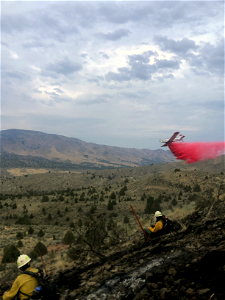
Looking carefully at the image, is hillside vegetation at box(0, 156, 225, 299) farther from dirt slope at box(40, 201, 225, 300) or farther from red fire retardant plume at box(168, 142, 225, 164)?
red fire retardant plume at box(168, 142, 225, 164)

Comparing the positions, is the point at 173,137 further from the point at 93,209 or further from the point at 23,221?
the point at 23,221

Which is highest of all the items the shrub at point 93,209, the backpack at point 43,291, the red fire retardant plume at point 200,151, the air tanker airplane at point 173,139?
the air tanker airplane at point 173,139

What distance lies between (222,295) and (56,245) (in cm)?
1740

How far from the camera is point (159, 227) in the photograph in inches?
347

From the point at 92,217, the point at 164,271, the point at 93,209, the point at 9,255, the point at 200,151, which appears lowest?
the point at 92,217

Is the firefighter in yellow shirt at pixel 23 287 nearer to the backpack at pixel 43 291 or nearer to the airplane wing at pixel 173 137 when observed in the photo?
the backpack at pixel 43 291

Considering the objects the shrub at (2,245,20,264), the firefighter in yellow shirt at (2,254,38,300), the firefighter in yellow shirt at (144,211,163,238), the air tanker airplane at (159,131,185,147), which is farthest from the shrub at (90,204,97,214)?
the firefighter in yellow shirt at (2,254,38,300)

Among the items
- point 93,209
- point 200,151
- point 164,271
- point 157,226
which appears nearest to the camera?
point 164,271

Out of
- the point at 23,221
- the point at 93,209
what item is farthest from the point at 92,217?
the point at 23,221

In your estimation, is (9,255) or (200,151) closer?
(9,255)

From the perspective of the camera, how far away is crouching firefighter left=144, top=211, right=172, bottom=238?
881 cm

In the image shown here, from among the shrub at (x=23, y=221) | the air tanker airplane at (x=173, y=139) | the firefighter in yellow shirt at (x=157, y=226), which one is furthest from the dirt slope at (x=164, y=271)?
the shrub at (x=23, y=221)

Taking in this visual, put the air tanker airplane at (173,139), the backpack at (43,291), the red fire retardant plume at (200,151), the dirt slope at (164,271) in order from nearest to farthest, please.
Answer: the dirt slope at (164,271) < the backpack at (43,291) < the red fire retardant plume at (200,151) < the air tanker airplane at (173,139)

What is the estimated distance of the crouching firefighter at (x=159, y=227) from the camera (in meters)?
8.81
